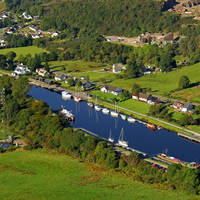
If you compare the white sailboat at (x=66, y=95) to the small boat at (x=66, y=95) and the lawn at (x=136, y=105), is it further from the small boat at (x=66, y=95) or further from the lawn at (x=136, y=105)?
the lawn at (x=136, y=105)

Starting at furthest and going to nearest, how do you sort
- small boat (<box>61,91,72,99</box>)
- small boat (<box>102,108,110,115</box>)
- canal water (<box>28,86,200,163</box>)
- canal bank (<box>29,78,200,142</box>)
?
1. small boat (<box>61,91,72,99</box>)
2. small boat (<box>102,108,110,115</box>)
3. canal bank (<box>29,78,200,142</box>)
4. canal water (<box>28,86,200,163</box>)

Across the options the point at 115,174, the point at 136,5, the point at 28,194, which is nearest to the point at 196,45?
the point at 136,5

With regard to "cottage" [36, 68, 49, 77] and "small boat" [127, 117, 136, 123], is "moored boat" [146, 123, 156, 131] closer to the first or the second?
"small boat" [127, 117, 136, 123]

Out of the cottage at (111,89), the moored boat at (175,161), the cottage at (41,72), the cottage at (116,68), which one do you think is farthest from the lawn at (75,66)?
the moored boat at (175,161)

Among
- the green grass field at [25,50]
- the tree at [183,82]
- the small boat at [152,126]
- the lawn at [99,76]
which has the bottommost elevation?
the green grass field at [25,50]

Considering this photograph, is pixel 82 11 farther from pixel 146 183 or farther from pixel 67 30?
pixel 146 183

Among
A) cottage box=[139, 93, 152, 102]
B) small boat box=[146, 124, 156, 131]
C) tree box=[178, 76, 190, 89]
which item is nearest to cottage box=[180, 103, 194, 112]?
cottage box=[139, 93, 152, 102]

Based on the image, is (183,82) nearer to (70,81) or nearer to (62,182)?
(70,81)
